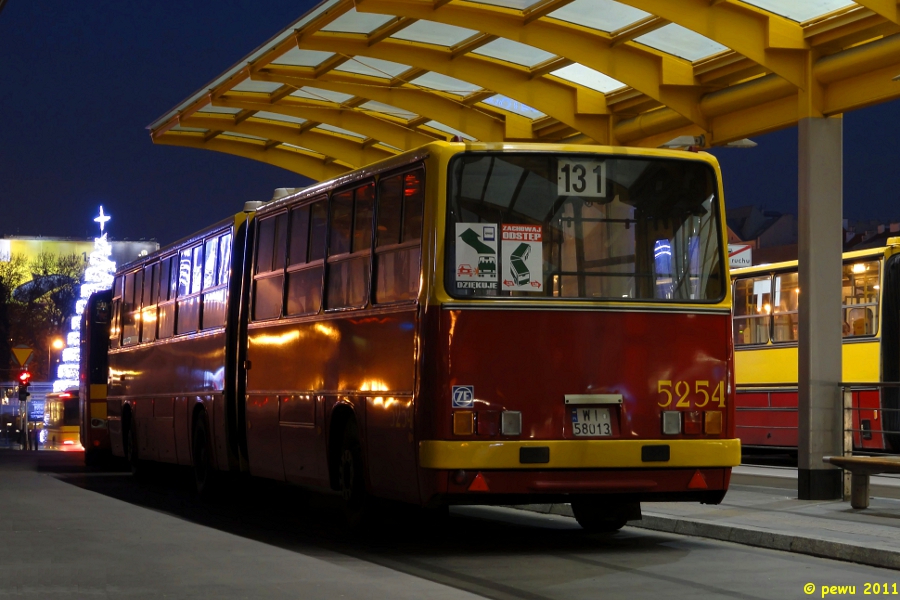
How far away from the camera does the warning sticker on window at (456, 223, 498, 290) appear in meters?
11.8

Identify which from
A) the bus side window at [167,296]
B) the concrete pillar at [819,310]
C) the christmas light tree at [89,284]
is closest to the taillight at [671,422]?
the concrete pillar at [819,310]

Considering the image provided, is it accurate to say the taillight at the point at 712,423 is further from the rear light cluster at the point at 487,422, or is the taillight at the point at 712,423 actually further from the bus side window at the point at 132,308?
the bus side window at the point at 132,308

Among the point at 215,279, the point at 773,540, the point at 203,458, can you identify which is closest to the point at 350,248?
the point at 773,540

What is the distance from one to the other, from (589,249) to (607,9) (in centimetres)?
637

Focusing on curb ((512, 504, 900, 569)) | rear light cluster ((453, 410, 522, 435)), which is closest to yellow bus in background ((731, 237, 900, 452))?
curb ((512, 504, 900, 569))

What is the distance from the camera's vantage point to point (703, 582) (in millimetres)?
10117

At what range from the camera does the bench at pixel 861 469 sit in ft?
46.2

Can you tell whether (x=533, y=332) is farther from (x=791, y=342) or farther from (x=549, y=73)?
(x=791, y=342)

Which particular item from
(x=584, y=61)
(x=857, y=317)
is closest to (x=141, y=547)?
(x=584, y=61)

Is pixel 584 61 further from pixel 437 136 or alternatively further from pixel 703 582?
pixel 703 582

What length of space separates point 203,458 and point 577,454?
824cm

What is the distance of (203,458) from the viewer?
18.8 meters

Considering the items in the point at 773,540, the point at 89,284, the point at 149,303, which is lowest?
the point at 773,540

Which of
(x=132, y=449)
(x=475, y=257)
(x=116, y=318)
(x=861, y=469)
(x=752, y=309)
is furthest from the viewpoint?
(x=752, y=309)
